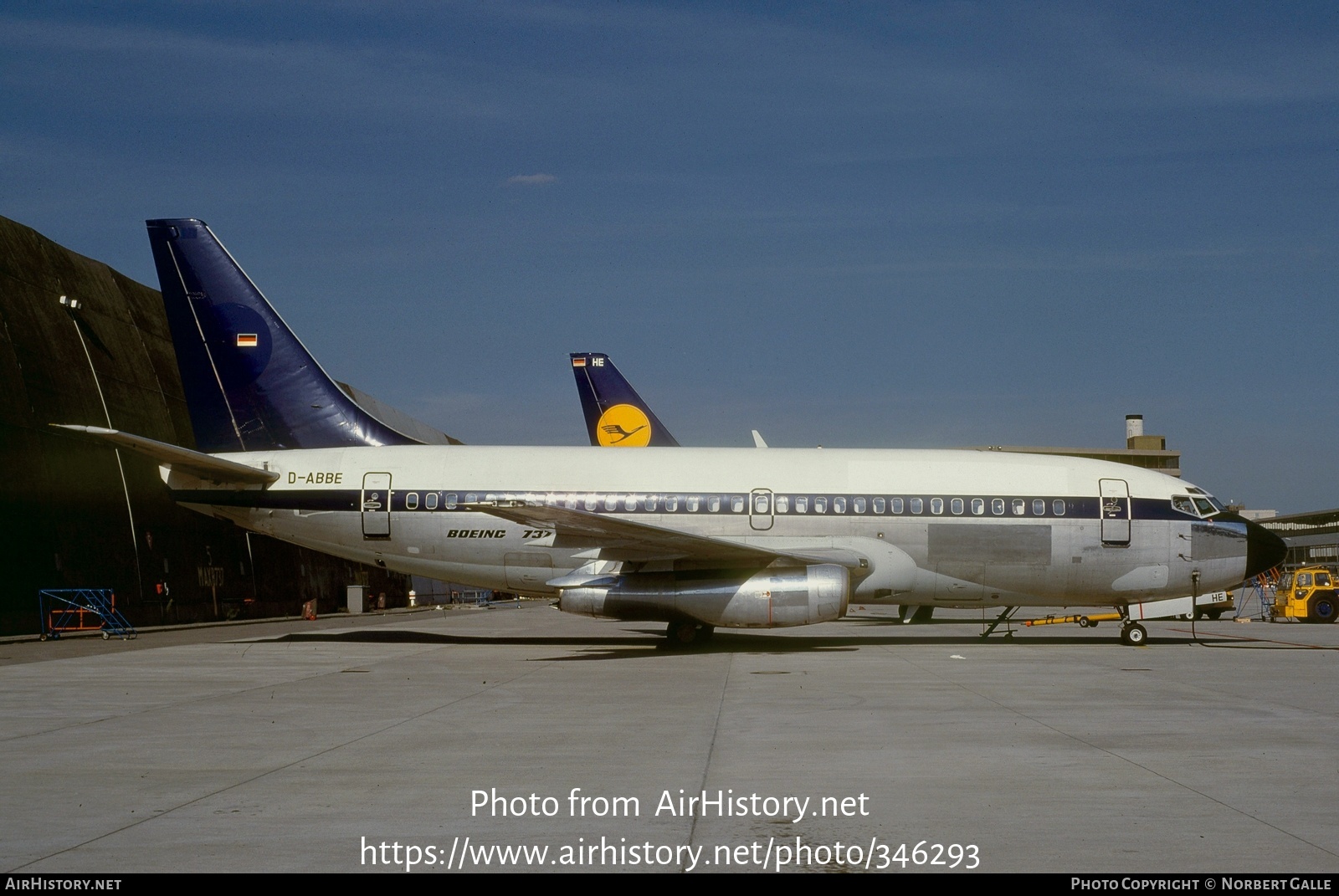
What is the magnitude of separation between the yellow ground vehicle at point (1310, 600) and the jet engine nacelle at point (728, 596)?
24.8 meters

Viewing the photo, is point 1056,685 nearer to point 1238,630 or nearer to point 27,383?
point 1238,630

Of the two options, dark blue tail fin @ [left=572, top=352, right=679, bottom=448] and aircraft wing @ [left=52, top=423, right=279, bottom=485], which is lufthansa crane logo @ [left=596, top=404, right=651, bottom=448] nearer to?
dark blue tail fin @ [left=572, top=352, right=679, bottom=448]

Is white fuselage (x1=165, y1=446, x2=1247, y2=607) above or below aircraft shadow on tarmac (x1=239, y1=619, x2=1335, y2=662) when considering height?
above

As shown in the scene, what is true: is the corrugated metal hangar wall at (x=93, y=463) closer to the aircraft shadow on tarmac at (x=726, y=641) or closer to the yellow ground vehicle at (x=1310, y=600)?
the aircraft shadow on tarmac at (x=726, y=641)

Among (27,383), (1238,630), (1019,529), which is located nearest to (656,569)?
(1019,529)

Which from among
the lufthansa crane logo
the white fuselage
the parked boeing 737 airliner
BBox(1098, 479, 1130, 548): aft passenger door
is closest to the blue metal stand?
the white fuselage

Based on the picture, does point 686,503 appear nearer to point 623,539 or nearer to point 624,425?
point 623,539

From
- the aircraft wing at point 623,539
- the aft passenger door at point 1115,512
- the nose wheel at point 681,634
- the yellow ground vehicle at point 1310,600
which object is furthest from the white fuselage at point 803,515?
the yellow ground vehicle at point 1310,600

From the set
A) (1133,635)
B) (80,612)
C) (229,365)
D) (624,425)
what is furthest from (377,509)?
(1133,635)

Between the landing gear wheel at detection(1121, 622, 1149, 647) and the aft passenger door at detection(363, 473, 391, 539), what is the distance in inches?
610

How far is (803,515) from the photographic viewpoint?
22.8 meters

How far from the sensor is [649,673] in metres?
17.7

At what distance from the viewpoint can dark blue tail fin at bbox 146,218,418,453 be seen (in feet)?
80.6

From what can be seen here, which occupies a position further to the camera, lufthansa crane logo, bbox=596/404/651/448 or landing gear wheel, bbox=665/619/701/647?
lufthansa crane logo, bbox=596/404/651/448
